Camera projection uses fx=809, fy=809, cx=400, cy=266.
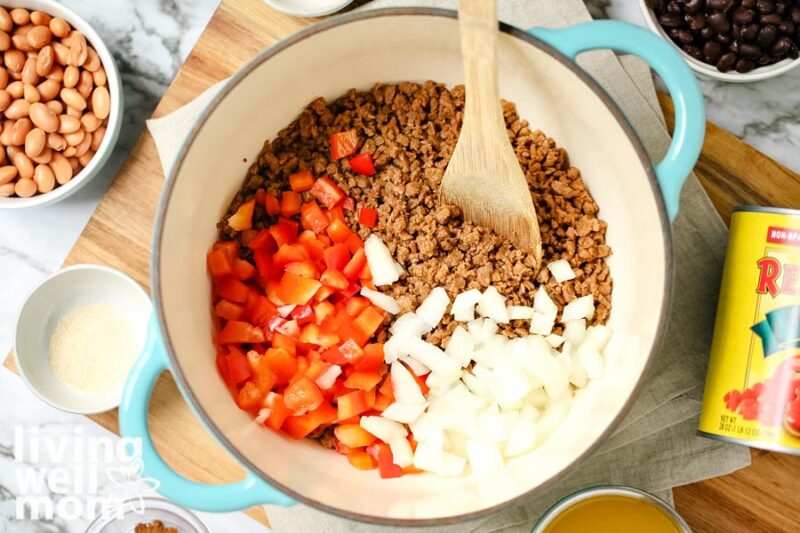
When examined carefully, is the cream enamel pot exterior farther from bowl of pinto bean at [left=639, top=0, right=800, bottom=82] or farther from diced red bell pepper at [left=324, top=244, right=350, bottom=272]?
bowl of pinto bean at [left=639, top=0, right=800, bottom=82]

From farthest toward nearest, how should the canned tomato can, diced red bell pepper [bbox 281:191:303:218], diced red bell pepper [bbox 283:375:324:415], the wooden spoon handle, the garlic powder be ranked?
1. the garlic powder
2. diced red bell pepper [bbox 281:191:303:218]
3. diced red bell pepper [bbox 283:375:324:415]
4. the canned tomato can
5. the wooden spoon handle

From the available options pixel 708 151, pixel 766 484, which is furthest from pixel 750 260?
Answer: pixel 766 484

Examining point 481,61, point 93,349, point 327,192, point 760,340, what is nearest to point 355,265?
point 327,192

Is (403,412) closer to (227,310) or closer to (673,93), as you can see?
(227,310)

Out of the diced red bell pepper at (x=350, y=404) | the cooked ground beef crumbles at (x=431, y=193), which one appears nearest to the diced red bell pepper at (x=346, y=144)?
the cooked ground beef crumbles at (x=431, y=193)

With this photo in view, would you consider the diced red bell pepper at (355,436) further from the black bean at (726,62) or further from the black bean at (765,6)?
the black bean at (765,6)

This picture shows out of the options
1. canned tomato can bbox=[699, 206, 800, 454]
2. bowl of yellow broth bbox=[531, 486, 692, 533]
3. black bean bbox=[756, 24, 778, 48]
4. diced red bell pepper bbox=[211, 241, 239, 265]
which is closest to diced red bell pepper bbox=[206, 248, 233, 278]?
diced red bell pepper bbox=[211, 241, 239, 265]

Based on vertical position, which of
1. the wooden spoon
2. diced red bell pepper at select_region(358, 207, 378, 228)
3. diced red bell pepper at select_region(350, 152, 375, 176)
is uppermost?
the wooden spoon
